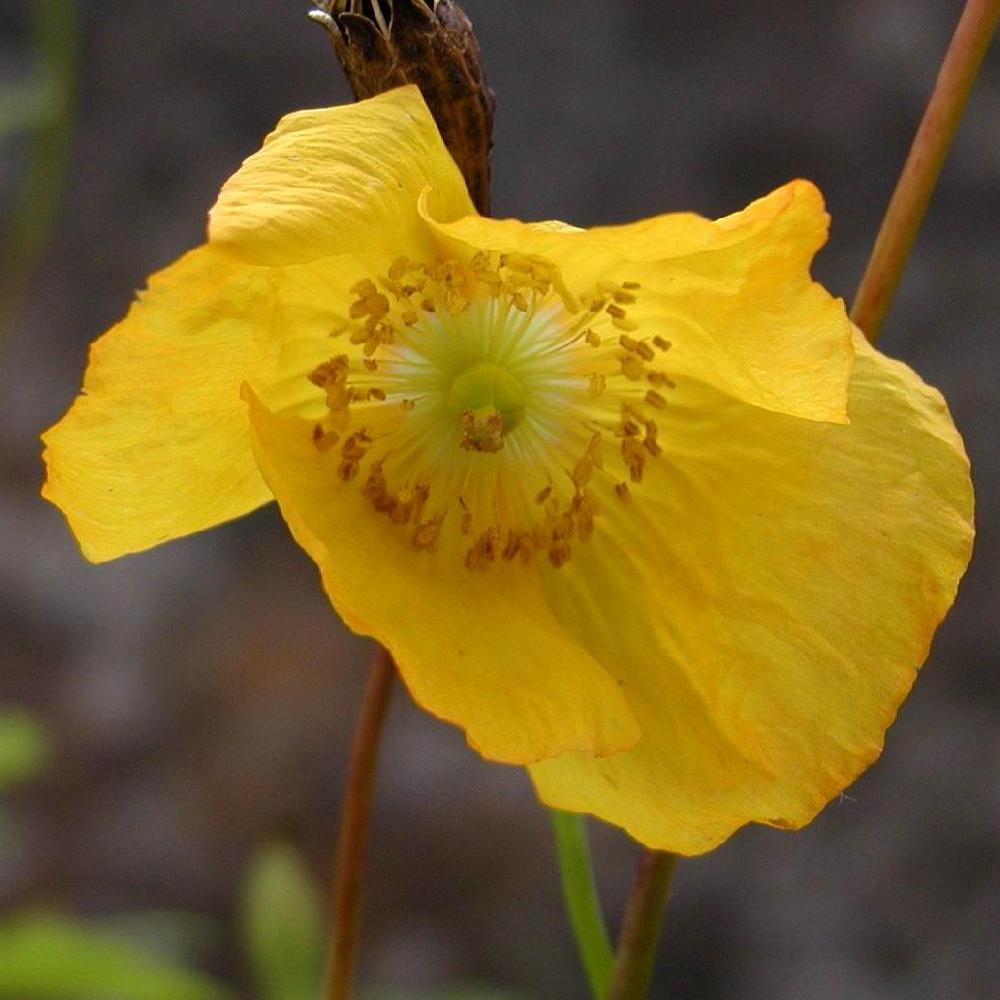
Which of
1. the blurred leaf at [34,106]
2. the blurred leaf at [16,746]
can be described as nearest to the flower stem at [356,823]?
the blurred leaf at [16,746]

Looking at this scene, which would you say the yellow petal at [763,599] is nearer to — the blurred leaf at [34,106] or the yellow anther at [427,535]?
the yellow anther at [427,535]

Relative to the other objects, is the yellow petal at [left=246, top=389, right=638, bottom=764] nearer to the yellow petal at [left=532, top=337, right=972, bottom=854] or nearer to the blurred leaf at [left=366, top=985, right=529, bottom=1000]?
the yellow petal at [left=532, top=337, right=972, bottom=854]

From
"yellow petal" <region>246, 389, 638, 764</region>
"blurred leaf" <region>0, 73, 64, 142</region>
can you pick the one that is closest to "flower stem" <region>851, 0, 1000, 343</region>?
"yellow petal" <region>246, 389, 638, 764</region>

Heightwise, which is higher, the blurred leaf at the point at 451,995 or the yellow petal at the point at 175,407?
the yellow petal at the point at 175,407

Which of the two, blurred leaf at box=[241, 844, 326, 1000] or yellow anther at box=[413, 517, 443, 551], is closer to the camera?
yellow anther at box=[413, 517, 443, 551]

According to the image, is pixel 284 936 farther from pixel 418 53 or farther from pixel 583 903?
pixel 418 53
